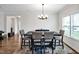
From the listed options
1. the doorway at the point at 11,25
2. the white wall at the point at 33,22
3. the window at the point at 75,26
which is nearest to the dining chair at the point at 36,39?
the window at the point at 75,26

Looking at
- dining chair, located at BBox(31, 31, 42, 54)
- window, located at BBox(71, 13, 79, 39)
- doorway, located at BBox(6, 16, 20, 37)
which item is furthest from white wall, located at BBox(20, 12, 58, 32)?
dining chair, located at BBox(31, 31, 42, 54)

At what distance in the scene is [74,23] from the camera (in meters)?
6.35

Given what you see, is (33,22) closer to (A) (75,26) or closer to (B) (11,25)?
(B) (11,25)

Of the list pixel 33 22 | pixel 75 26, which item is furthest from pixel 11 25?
pixel 75 26

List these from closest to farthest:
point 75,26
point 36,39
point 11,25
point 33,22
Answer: point 36,39
point 75,26
point 33,22
point 11,25

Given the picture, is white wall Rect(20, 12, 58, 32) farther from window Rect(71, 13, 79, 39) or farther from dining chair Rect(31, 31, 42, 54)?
dining chair Rect(31, 31, 42, 54)

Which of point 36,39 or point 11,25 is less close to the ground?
point 11,25

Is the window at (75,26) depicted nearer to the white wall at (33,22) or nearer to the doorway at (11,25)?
the white wall at (33,22)

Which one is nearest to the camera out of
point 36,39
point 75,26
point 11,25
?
point 36,39
